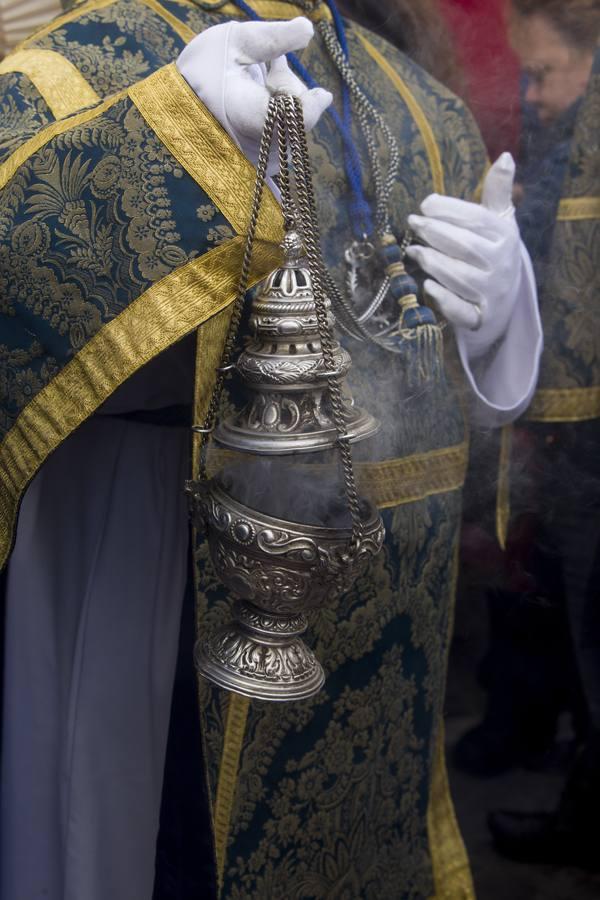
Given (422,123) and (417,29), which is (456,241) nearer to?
(422,123)

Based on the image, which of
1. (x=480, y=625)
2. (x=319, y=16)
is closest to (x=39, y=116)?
(x=319, y=16)

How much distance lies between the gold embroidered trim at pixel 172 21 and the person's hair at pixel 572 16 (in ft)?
2.70

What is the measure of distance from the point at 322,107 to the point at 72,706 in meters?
1.09

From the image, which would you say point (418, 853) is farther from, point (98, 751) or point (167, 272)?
point (167, 272)

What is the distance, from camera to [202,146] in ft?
3.94

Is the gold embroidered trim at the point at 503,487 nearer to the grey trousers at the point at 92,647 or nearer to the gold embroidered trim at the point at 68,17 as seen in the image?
the grey trousers at the point at 92,647

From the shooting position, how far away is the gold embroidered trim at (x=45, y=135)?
4.12ft

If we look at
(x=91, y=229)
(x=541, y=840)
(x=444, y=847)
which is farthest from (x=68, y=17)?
(x=541, y=840)

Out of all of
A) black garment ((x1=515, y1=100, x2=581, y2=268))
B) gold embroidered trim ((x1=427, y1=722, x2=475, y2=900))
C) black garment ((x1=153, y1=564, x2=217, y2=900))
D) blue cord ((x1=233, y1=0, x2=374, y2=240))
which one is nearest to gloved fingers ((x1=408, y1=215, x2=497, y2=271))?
blue cord ((x1=233, y1=0, x2=374, y2=240))

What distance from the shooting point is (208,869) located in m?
1.63

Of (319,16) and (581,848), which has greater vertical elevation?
(319,16)

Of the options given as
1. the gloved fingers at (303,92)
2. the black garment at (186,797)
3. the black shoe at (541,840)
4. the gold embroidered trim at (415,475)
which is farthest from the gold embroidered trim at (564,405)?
the black shoe at (541,840)

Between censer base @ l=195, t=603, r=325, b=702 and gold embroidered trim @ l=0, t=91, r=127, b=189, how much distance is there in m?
0.66

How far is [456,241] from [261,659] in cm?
89
